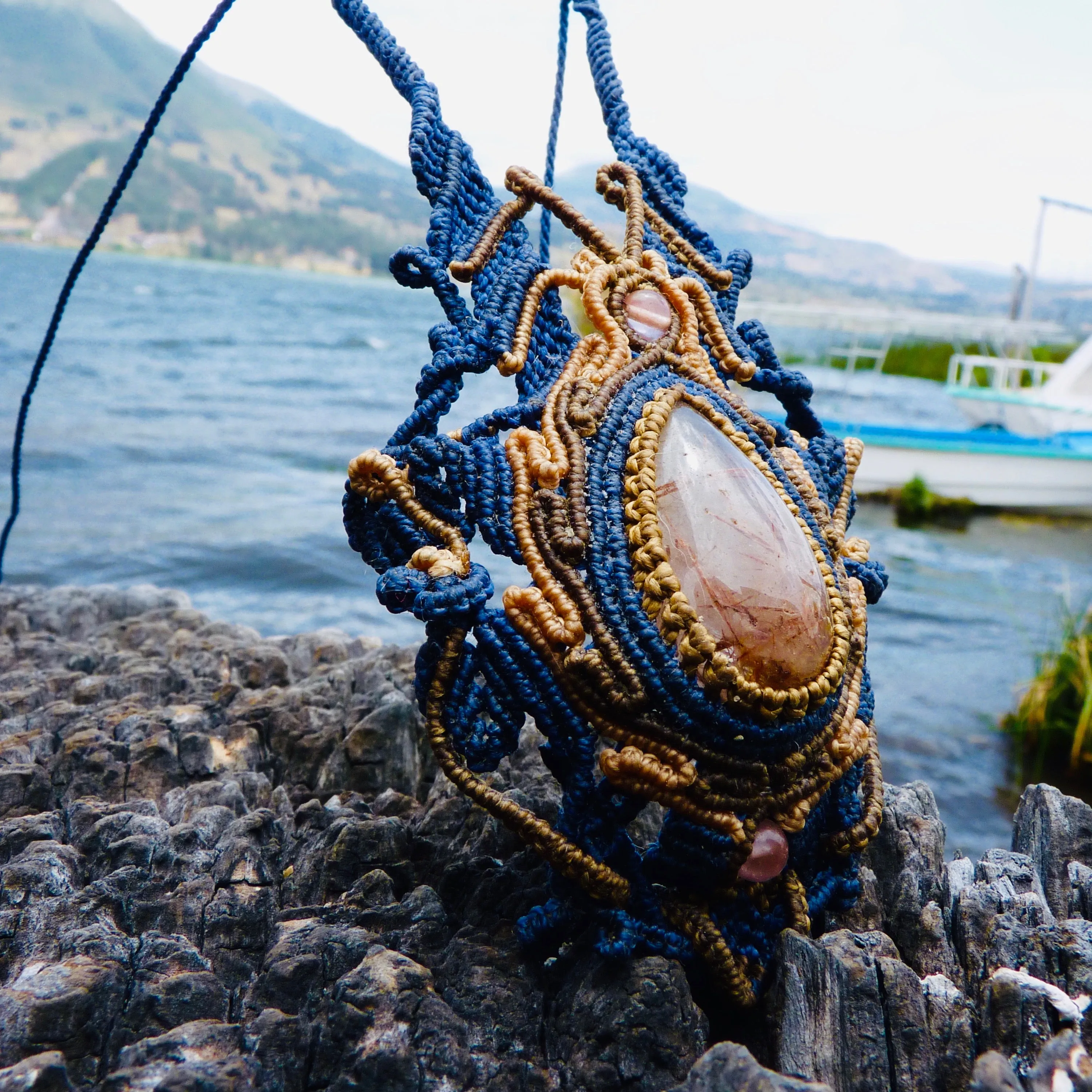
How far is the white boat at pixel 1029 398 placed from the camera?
1033 cm

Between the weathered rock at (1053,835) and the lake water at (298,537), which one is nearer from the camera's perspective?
the weathered rock at (1053,835)

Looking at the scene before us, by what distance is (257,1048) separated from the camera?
3.82 feet

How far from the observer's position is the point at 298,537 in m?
6.94

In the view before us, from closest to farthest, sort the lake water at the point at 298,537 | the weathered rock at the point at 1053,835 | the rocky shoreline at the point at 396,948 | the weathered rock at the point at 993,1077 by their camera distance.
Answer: the weathered rock at the point at 993,1077 → the rocky shoreline at the point at 396,948 → the weathered rock at the point at 1053,835 → the lake water at the point at 298,537

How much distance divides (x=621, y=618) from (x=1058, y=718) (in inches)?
137

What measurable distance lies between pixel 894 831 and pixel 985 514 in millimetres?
8472

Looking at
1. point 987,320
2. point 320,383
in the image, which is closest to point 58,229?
point 320,383

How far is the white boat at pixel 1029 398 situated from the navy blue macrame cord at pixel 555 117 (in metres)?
8.95

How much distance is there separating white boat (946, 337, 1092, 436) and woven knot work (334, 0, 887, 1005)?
9.47m

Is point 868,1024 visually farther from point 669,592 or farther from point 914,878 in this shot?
point 669,592

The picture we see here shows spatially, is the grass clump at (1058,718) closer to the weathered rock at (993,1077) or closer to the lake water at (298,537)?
the lake water at (298,537)

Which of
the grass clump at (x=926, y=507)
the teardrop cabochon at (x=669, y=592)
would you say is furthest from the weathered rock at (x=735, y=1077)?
the grass clump at (x=926, y=507)

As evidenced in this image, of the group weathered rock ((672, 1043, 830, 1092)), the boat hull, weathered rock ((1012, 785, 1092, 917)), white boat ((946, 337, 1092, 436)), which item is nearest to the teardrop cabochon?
weathered rock ((672, 1043, 830, 1092))

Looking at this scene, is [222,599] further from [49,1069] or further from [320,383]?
[320,383]
